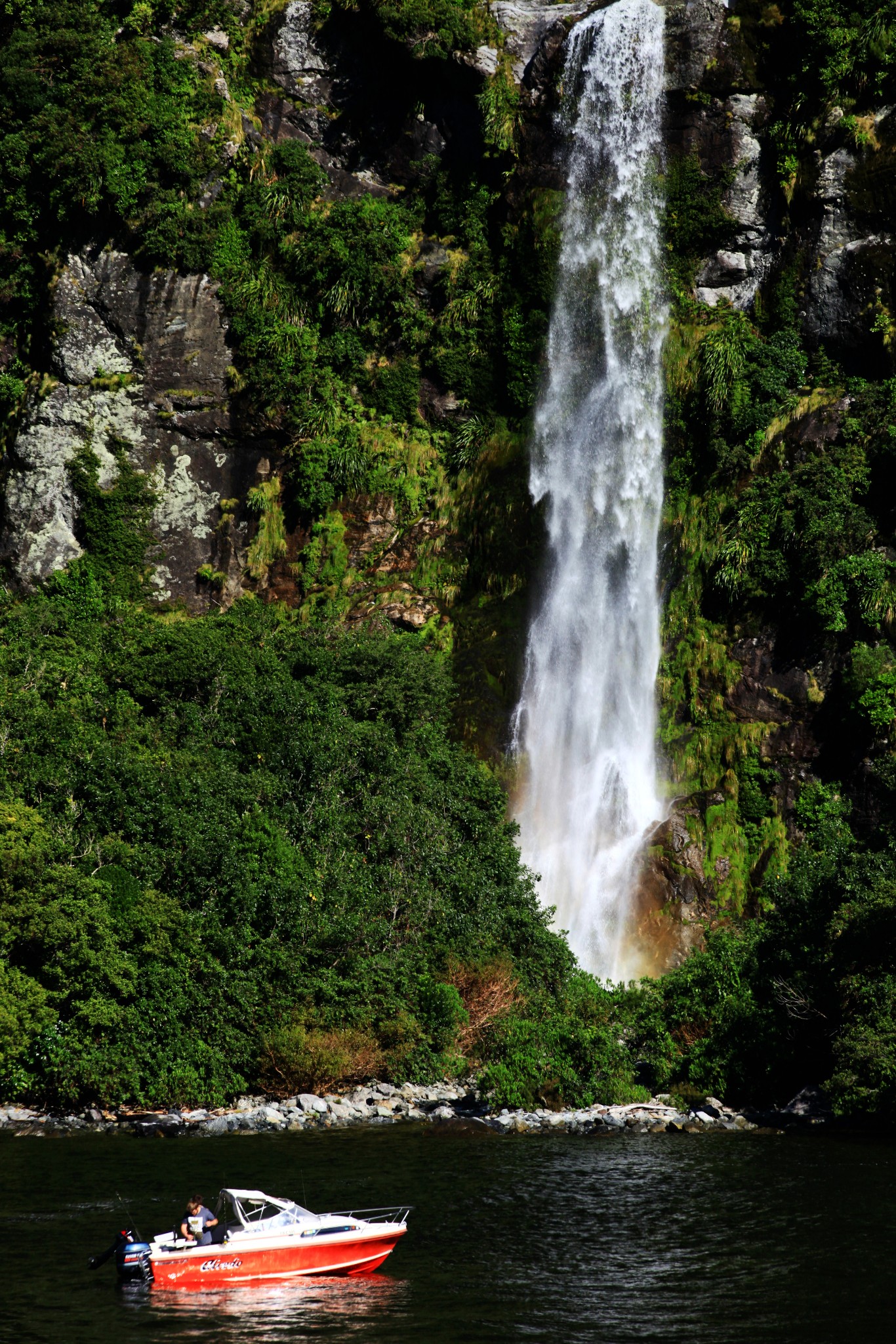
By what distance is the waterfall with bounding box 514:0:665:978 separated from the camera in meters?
39.4

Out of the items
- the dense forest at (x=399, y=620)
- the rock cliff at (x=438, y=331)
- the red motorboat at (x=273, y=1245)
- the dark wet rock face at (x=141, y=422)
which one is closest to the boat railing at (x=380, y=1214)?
the red motorboat at (x=273, y=1245)

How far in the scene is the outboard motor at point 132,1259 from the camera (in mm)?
15805

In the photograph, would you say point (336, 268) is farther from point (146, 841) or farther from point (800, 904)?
point (800, 904)

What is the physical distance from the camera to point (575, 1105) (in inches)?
1081

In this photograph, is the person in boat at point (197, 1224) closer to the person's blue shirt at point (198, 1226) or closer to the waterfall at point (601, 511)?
the person's blue shirt at point (198, 1226)

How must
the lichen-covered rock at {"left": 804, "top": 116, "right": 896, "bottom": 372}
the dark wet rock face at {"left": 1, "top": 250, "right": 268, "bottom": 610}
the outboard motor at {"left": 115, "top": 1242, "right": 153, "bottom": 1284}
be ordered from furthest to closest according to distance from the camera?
1. the dark wet rock face at {"left": 1, "top": 250, "right": 268, "bottom": 610}
2. the lichen-covered rock at {"left": 804, "top": 116, "right": 896, "bottom": 372}
3. the outboard motor at {"left": 115, "top": 1242, "right": 153, "bottom": 1284}

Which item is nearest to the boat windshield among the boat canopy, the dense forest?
the boat canopy

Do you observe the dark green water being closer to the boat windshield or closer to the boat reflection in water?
the boat reflection in water

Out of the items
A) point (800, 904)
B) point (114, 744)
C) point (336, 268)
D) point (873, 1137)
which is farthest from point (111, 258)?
point (873, 1137)

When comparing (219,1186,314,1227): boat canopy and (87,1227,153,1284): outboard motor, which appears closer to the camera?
(87,1227,153,1284): outboard motor

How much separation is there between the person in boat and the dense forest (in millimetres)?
9360

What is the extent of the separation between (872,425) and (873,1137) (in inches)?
929

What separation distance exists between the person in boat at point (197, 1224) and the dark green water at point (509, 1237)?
0.65 metres

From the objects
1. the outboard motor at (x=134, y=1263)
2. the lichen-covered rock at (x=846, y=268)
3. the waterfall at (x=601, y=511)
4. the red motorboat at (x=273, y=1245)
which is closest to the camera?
the outboard motor at (x=134, y=1263)
